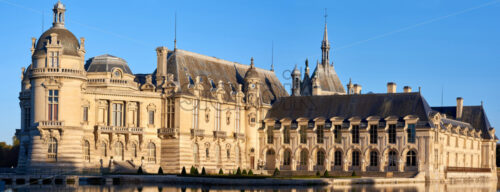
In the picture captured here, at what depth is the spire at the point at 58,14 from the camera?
75250 millimetres

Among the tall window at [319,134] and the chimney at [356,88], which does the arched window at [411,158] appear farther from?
the chimney at [356,88]

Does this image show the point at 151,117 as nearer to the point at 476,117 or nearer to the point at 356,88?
the point at 356,88

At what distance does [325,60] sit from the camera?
135250mm

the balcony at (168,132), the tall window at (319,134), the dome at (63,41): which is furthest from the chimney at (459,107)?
the dome at (63,41)

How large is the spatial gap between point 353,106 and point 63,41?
33.9 meters

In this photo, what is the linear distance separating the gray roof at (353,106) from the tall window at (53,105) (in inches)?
1187

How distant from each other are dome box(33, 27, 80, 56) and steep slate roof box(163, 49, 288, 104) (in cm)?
1345

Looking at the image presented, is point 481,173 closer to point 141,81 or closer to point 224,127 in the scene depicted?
point 224,127

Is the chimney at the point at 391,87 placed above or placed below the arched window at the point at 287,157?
above

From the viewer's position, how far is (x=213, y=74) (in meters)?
92.3

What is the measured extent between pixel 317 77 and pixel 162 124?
162ft

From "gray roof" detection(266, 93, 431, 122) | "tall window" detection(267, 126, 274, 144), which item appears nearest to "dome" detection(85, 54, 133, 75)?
"tall window" detection(267, 126, 274, 144)

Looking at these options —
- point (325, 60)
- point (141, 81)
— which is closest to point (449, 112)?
point (325, 60)

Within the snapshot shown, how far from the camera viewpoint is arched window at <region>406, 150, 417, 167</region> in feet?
278
